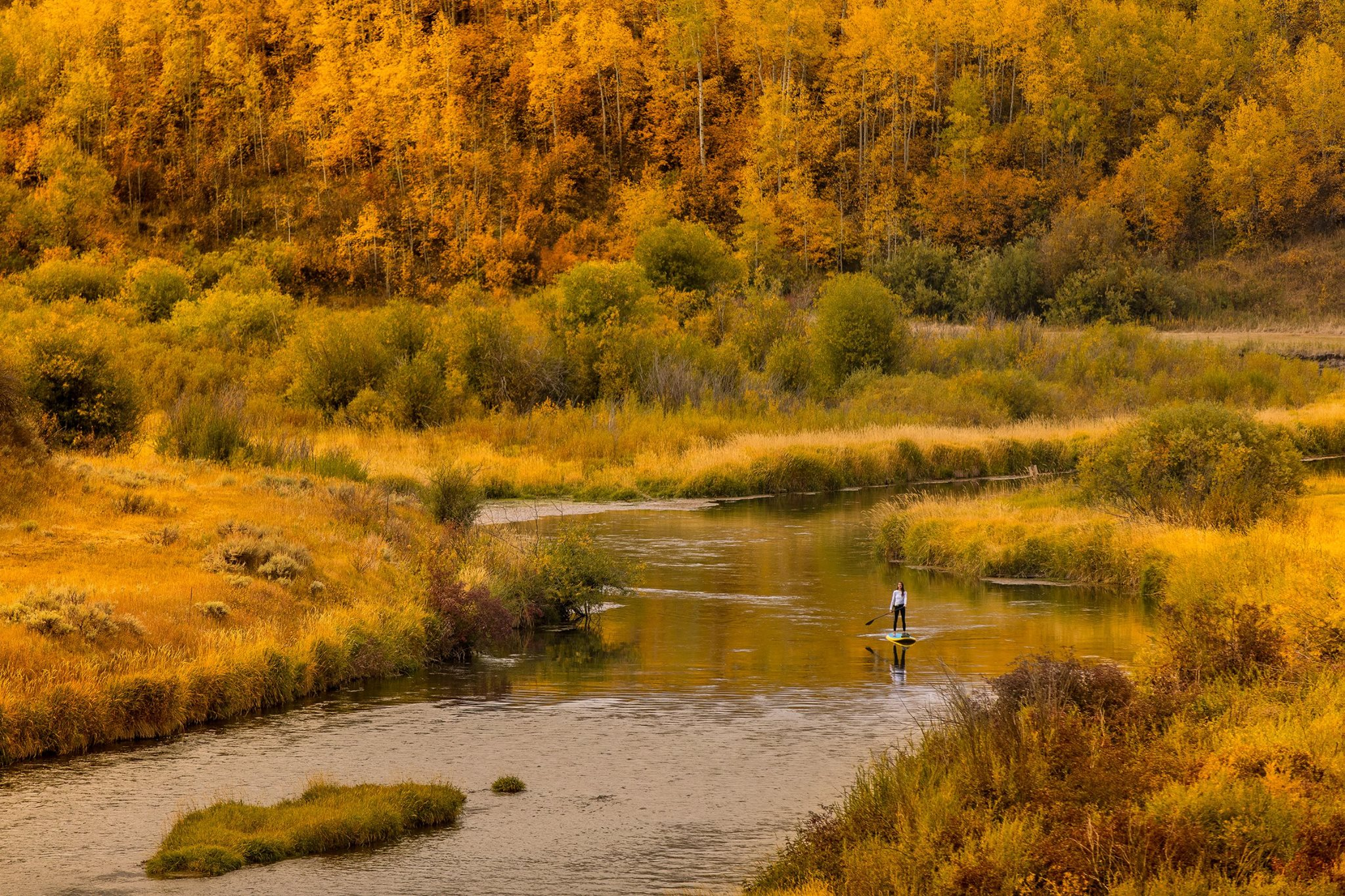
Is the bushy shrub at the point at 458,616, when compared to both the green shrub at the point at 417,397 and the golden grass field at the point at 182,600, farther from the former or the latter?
the green shrub at the point at 417,397

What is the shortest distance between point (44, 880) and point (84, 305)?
67020mm

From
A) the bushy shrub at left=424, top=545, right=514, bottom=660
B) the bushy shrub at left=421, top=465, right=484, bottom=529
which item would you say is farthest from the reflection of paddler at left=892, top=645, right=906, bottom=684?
the bushy shrub at left=421, top=465, right=484, bottom=529

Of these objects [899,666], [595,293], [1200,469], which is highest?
[595,293]

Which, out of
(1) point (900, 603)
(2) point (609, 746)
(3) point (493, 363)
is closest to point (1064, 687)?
(2) point (609, 746)

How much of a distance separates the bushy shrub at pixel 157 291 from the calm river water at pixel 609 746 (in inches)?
2123

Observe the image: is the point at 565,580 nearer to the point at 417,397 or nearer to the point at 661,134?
the point at 417,397

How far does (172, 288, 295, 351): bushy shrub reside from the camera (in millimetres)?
70125

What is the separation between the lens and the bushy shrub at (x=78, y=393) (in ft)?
117

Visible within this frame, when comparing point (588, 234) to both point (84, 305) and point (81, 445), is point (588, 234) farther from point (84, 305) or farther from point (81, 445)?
point (81, 445)

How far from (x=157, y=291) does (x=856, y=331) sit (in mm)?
37925

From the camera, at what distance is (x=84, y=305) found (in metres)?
75.8

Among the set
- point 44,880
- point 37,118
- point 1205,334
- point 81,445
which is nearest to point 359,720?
point 44,880

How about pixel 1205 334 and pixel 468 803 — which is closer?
pixel 468 803

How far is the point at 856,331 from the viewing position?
6812 centimetres
